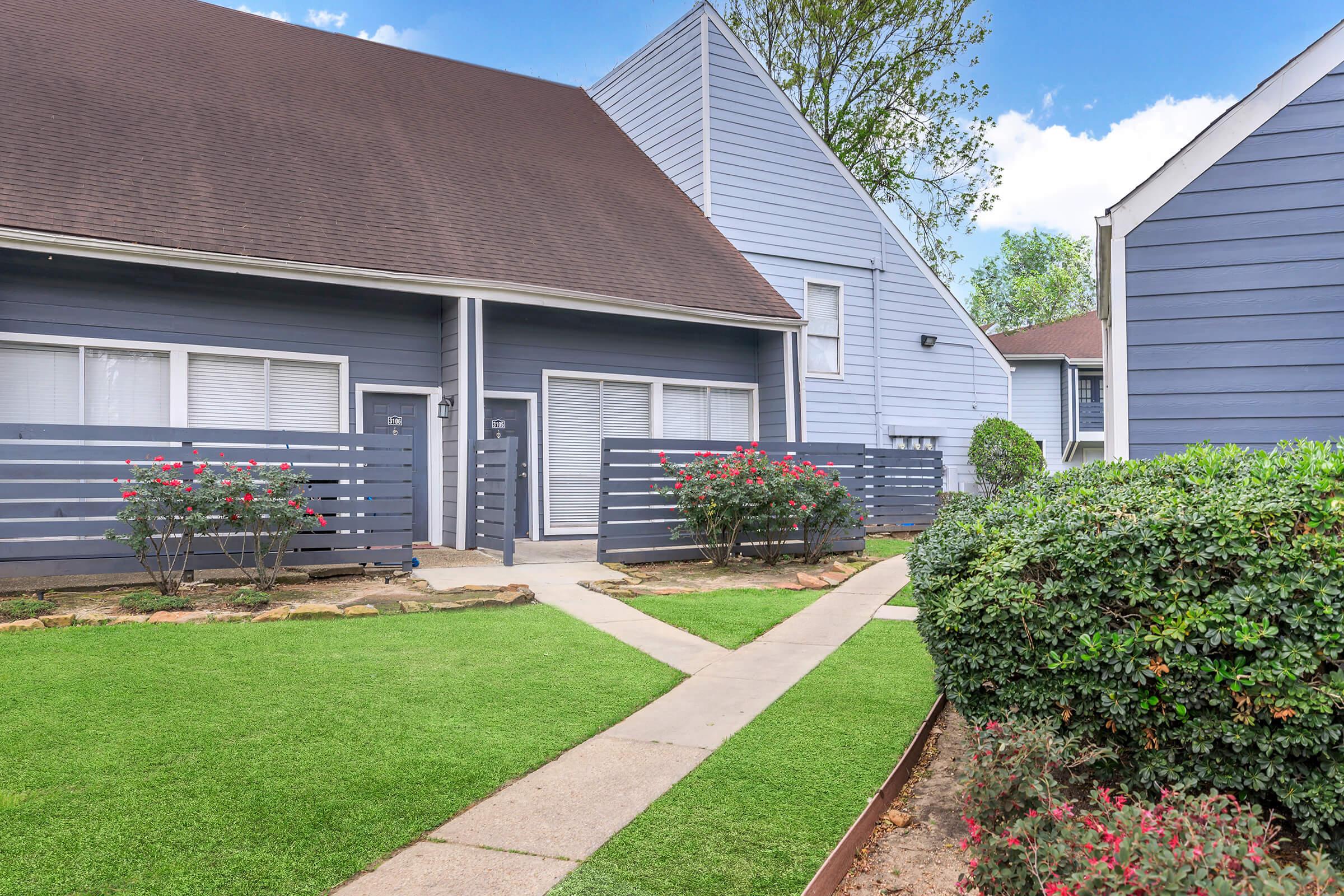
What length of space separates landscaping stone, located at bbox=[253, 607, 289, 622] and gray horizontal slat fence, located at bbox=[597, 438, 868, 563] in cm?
392

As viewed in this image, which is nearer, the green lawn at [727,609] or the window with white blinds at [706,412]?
the green lawn at [727,609]

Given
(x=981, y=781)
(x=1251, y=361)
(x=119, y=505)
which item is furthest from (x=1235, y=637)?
(x=119, y=505)

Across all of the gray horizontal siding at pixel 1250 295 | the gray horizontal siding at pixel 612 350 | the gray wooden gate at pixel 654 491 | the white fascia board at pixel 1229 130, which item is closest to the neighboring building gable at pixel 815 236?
the gray horizontal siding at pixel 612 350

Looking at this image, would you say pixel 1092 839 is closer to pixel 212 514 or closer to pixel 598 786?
pixel 598 786

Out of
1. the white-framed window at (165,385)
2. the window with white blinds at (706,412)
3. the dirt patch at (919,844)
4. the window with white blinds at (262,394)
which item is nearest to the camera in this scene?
the dirt patch at (919,844)

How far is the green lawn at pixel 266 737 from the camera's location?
3.05m

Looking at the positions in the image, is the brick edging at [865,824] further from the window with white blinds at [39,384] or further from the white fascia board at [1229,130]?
the window with white blinds at [39,384]

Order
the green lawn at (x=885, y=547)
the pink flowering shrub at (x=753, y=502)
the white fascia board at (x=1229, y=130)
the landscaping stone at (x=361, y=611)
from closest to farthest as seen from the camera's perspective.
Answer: the white fascia board at (x=1229, y=130)
the landscaping stone at (x=361, y=611)
the pink flowering shrub at (x=753, y=502)
the green lawn at (x=885, y=547)

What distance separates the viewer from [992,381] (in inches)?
762

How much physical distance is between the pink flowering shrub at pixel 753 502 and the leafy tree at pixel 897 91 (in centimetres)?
1608

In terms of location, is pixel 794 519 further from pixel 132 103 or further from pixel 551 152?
pixel 132 103

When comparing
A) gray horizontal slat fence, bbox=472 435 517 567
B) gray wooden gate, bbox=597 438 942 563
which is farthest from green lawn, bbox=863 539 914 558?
gray horizontal slat fence, bbox=472 435 517 567

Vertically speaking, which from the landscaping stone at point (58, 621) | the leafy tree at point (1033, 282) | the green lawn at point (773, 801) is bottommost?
the green lawn at point (773, 801)

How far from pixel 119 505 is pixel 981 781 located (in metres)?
7.92
